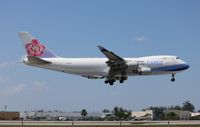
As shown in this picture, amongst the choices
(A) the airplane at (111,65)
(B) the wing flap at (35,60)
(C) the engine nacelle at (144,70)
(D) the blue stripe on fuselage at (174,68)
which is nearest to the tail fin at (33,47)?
(A) the airplane at (111,65)

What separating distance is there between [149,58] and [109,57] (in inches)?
291

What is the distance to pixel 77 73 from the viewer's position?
71938mm

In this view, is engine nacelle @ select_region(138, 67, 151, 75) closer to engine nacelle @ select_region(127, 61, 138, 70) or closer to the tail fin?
engine nacelle @ select_region(127, 61, 138, 70)

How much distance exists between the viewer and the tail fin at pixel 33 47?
73.7m

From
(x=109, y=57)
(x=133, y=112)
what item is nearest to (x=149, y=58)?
(x=109, y=57)

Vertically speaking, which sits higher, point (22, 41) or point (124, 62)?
point (22, 41)

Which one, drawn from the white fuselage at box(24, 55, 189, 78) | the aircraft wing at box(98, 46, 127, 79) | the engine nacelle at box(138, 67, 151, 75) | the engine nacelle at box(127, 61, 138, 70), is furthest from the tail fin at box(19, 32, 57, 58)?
the engine nacelle at box(138, 67, 151, 75)

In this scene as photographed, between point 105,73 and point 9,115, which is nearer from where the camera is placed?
point 105,73

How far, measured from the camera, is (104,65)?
72.1m

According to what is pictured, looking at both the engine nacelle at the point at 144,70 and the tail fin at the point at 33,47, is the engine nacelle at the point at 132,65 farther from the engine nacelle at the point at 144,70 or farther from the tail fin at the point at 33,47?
the tail fin at the point at 33,47

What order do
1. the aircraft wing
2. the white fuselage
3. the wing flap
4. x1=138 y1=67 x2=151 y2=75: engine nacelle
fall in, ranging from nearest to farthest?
the wing flap, x1=138 y1=67 x2=151 y2=75: engine nacelle, the aircraft wing, the white fuselage

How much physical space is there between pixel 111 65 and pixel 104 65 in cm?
191

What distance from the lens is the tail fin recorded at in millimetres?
73688

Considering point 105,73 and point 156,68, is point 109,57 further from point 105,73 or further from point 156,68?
point 156,68
